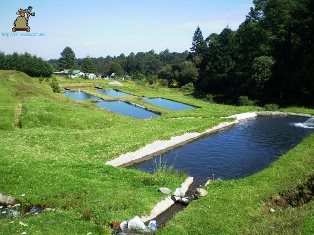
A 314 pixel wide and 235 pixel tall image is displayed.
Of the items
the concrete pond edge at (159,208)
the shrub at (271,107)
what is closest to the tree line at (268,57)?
Result: the shrub at (271,107)

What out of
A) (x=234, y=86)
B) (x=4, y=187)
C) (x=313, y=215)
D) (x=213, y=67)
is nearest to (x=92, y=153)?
(x=4, y=187)

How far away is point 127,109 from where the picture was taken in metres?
80.4

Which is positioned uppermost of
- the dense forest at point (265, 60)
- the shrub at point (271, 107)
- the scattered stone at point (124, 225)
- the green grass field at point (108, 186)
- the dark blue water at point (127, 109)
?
the dense forest at point (265, 60)

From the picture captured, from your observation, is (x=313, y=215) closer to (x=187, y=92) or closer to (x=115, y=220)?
(x=115, y=220)

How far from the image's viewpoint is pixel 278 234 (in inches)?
773

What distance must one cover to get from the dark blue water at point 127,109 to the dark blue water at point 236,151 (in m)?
18.6

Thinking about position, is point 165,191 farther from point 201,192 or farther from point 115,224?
point 115,224

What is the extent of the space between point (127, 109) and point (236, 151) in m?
37.6

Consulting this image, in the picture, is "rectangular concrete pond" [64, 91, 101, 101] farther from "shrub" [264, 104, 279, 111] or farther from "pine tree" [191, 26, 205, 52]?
"pine tree" [191, 26, 205, 52]

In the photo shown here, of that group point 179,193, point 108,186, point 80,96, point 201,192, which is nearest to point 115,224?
point 108,186

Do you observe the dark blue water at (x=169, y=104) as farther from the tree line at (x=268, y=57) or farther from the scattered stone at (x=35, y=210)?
the scattered stone at (x=35, y=210)

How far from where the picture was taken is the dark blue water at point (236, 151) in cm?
3944

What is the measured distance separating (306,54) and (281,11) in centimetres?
1663

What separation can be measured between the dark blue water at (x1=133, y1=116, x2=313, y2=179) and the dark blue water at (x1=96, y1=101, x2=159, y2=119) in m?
18.6
